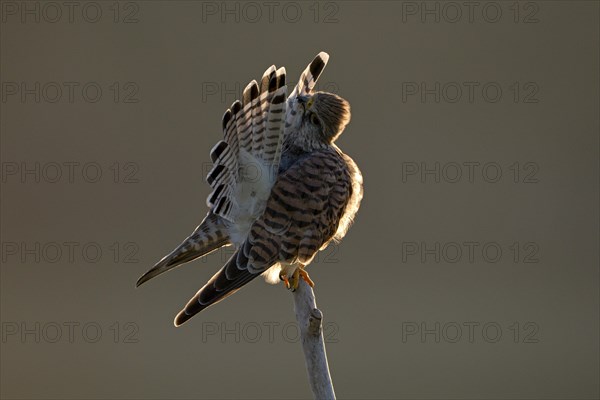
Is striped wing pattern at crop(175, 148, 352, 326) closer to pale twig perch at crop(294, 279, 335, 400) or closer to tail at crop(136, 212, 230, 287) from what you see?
tail at crop(136, 212, 230, 287)

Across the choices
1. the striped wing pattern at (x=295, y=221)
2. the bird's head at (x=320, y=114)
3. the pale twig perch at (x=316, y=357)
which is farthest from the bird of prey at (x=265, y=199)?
the pale twig perch at (x=316, y=357)

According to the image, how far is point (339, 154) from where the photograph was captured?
13.2 ft

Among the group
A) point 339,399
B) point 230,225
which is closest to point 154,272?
point 230,225

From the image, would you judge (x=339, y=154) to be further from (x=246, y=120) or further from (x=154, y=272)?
(x=154, y=272)

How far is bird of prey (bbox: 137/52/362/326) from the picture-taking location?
11.5 ft

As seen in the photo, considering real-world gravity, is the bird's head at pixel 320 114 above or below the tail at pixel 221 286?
above

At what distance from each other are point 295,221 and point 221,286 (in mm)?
468

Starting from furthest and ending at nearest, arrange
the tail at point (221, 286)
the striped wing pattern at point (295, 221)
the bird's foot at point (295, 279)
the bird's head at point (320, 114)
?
the bird's head at point (320, 114)
the bird's foot at point (295, 279)
the striped wing pattern at point (295, 221)
the tail at point (221, 286)

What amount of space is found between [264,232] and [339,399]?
Answer: 11.1 ft

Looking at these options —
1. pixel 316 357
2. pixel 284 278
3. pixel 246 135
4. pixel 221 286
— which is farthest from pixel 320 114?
pixel 316 357

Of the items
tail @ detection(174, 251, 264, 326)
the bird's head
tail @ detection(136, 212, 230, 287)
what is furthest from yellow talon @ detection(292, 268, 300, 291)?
the bird's head

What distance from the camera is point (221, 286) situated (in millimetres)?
3318

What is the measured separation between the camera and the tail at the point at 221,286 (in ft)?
10.6

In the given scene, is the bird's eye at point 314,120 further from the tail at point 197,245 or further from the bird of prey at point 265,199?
the tail at point 197,245
